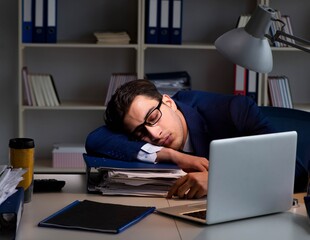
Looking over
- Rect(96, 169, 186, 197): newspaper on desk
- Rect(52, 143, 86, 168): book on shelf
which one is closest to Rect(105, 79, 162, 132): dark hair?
Rect(96, 169, 186, 197): newspaper on desk

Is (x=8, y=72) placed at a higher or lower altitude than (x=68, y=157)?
higher

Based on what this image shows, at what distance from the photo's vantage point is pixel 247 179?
1.96 m

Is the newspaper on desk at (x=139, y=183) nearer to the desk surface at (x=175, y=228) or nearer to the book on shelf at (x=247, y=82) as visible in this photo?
the desk surface at (x=175, y=228)

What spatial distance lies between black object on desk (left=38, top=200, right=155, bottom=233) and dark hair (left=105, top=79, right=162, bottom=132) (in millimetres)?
491

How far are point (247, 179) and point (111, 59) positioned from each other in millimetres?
2754

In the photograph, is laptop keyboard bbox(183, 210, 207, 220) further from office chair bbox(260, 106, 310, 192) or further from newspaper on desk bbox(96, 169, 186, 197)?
office chair bbox(260, 106, 310, 192)

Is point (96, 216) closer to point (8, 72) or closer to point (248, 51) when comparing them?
point (248, 51)

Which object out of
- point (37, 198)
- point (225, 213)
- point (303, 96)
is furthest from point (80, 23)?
point (225, 213)

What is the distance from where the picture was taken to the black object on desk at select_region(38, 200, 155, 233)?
74.7 inches

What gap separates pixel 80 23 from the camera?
14.9 feet

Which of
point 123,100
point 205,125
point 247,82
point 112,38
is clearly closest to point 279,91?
point 247,82

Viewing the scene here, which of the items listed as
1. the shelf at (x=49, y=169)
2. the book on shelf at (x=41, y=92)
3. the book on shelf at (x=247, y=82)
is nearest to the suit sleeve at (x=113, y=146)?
the shelf at (x=49, y=169)

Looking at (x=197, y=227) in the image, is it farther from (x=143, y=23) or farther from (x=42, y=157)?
(x=42, y=157)

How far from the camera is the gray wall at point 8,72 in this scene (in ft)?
14.8
